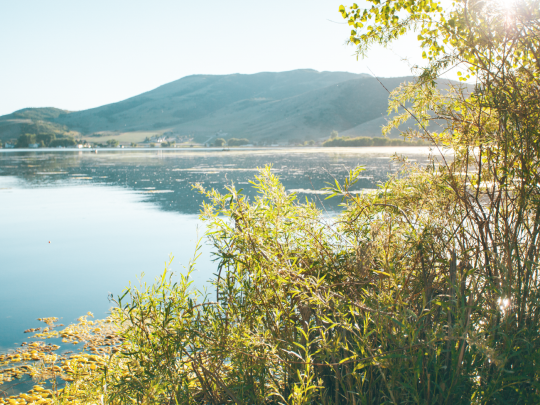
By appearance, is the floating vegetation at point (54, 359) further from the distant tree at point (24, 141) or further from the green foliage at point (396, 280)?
the distant tree at point (24, 141)

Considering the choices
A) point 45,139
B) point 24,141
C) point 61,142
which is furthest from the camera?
point 45,139

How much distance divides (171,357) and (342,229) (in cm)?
172

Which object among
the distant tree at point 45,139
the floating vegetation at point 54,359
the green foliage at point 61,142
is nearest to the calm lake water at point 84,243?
the floating vegetation at point 54,359


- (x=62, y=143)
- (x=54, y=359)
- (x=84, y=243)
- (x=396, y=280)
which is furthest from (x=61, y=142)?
(x=396, y=280)

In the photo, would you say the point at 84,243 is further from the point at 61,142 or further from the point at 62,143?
the point at 62,143

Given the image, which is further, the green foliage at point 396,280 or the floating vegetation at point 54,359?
the floating vegetation at point 54,359

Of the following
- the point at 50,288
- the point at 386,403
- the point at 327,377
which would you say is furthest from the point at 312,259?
the point at 50,288

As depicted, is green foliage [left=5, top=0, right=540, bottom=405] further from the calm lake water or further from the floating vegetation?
the floating vegetation

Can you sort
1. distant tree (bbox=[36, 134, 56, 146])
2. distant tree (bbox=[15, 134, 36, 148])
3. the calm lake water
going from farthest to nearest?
distant tree (bbox=[36, 134, 56, 146]) < distant tree (bbox=[15, 134, 36, 148]) < the calm lake water

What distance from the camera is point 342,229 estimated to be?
3482 millimetres

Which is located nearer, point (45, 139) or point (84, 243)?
point (84, 243)

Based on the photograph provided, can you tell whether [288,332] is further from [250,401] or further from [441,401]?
[441,401]

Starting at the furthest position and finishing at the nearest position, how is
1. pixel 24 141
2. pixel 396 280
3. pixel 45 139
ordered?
pixel 45 139, pixel 24 141, pixel 396 280

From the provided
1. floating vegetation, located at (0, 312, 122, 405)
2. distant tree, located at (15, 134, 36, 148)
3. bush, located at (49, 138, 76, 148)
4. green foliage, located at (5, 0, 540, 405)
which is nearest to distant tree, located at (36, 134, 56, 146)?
bush, located at (49, 138, 76, 148)
